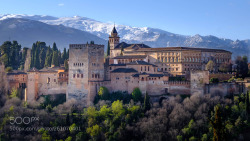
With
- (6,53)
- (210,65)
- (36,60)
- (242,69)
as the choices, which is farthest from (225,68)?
(6,53)

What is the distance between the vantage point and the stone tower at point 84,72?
54500 millimetres

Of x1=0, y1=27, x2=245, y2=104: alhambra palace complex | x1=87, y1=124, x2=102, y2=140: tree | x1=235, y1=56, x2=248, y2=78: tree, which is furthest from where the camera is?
x1=235, y1=56, x2=248, y2=78: tree

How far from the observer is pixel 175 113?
46938 millimetres

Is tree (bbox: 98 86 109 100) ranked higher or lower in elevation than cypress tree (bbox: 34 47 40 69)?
lower

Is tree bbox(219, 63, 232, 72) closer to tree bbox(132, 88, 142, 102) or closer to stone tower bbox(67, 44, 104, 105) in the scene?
tree bbox(132, 88, 142, 102)

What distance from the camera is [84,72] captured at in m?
54.7

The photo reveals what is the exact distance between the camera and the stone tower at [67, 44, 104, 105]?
54500 mm

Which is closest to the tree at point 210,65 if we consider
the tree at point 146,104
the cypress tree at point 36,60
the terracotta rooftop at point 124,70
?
the terracotta rooftop at point 124,70

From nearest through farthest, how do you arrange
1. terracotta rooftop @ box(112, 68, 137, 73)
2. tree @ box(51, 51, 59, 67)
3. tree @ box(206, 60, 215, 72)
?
terracotta rooftop @ box(112, 68, 137, 73)
tree @ box(206, 60, 215, 72)
tree @ box(51, 51, 59, 67)

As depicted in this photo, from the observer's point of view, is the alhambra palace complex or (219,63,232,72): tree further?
(219,63,232,72): tree

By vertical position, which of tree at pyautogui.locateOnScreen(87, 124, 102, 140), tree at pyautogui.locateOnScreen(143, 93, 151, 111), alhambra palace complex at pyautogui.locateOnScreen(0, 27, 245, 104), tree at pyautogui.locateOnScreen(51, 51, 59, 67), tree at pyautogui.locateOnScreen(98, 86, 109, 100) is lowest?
tree at pyautogui.locateOnScreen(87, 124, 102, 140)

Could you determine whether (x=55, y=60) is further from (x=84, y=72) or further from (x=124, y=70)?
(x=124, y=70)

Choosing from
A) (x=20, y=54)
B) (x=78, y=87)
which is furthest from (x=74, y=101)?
(x=20, y=54)

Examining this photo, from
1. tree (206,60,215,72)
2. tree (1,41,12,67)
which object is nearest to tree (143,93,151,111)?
tree (206,60,215,72)
